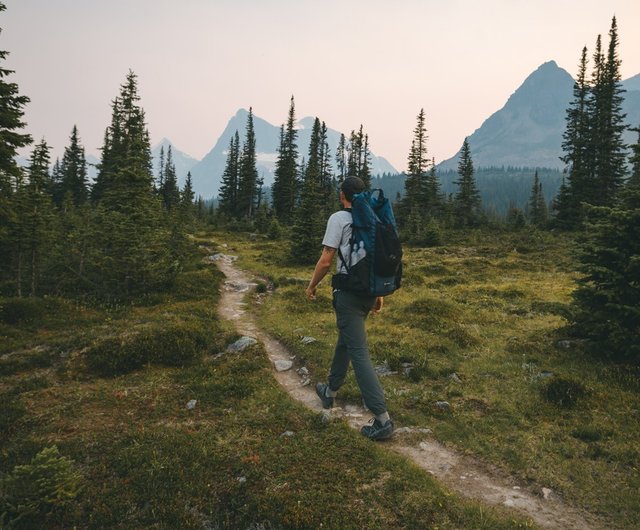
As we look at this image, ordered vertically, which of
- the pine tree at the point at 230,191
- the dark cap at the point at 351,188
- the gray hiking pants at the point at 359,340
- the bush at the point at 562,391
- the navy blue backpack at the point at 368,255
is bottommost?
the bush at the point at 562,391

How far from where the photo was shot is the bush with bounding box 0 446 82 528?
496 centimetres

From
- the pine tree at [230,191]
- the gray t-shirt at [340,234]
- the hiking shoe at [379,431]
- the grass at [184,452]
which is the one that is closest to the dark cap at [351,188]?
the gray t-shirt at [340,234]

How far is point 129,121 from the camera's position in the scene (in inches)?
1094

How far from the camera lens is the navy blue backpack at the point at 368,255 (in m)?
5.95

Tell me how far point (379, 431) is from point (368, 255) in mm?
2899

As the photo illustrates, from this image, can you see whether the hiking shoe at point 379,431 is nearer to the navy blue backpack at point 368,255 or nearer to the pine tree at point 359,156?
the navy blue backpack at point 368,255

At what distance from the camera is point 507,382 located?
9.01m

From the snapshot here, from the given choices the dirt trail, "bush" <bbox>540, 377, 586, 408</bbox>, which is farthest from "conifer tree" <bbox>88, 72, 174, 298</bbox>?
"bush" <bbox>540, 377, 586, 408</bbox>

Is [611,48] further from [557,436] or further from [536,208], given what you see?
Answer: [557,436]

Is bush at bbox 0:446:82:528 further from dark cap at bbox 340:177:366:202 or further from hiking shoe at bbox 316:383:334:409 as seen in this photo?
dark cap at bbox 340:177:366:202

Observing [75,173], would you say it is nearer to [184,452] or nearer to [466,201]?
[466,201]

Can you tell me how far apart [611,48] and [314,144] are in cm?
4345

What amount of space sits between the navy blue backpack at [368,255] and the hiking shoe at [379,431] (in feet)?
7.36

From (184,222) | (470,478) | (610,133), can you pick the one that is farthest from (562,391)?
(610,133)
